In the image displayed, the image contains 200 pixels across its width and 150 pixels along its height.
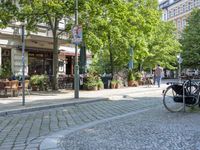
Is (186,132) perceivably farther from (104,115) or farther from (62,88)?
(62,88)

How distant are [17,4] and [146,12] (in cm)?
1270

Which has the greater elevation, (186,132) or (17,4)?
(17,4)

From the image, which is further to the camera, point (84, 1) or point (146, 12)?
point (146, 12)

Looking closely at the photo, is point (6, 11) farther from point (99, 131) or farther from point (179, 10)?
point (179, 10)

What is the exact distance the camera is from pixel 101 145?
732 cm

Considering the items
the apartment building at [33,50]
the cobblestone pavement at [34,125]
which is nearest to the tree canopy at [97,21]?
the apartment building at [33,50]

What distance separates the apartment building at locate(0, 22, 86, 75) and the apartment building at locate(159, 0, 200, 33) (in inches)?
2231

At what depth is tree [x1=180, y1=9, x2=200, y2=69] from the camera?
200ft

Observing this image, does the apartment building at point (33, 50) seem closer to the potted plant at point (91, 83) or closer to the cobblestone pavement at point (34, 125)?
the potted plant at point (91, 83)

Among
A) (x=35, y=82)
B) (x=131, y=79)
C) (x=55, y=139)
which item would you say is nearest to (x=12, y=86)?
A: (x=35, y=82)

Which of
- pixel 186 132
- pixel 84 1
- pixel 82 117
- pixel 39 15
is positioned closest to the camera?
pixel 186 132

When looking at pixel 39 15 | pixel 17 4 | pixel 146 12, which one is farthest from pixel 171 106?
pixel 146 12

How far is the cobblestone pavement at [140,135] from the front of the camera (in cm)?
721

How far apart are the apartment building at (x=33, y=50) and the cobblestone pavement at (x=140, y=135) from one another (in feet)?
54.3
